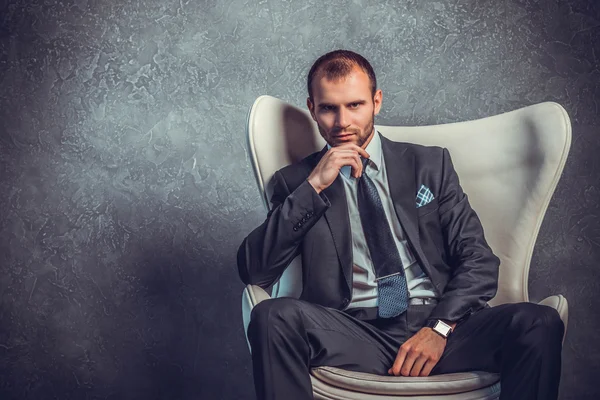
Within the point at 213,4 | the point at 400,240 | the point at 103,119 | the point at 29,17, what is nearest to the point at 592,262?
the point at 400,240

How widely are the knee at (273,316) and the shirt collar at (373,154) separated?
0.53 meters

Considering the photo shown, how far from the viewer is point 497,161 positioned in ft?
7.66

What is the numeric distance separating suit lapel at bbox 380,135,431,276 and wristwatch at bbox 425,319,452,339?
194mm

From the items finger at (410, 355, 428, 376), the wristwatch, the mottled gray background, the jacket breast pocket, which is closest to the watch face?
the wristwatch

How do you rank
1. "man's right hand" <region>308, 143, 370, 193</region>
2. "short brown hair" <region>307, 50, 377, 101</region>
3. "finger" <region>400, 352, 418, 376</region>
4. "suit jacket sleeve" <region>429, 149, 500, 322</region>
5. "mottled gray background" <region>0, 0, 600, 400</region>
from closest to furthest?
"finger" <region>400, 352, 418, 376</region> < "suit jacket sleeve" <region>429, 149, 500, 322</region> < "man's right hand" <region>308, 143, 370, 193</region> < "short brown hair" <region>307, 50, 377, 101</region> < "mottled gray background" <region>0, 0, 600, 400</region>

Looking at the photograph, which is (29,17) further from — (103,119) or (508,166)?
(508,166)

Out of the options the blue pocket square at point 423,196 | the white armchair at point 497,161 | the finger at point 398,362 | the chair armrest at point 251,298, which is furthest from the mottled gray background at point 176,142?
the finger at point 398,362

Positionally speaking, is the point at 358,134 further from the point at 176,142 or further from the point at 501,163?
the point at 176,142

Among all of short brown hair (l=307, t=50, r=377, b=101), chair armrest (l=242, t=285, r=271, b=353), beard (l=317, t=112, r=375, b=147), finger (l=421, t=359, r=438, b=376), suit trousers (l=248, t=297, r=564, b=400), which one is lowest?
finger (l=421, t=359, r=438, b=376)

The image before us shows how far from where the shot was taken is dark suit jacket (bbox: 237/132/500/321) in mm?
2074

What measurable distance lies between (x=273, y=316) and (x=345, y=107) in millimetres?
700

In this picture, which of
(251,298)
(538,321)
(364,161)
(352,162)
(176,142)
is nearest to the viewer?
(538,321)

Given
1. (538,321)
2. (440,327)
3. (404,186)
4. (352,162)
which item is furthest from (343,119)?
(538,321)

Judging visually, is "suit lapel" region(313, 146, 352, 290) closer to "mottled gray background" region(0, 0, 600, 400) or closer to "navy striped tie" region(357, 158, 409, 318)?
"navy striped tie" region(357, 158, 409, 318)
